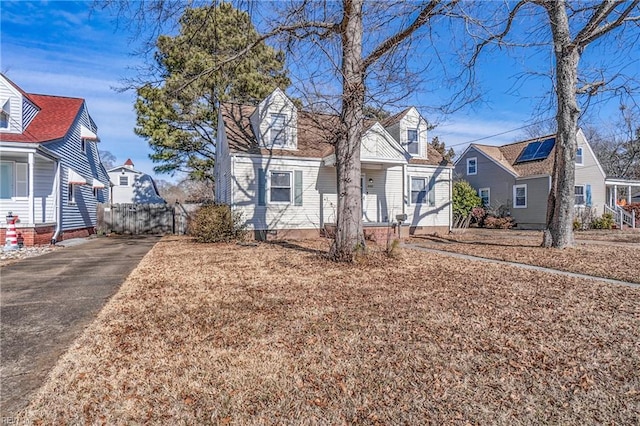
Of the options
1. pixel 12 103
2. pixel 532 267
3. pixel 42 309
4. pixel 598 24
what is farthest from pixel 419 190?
pixel 12 103

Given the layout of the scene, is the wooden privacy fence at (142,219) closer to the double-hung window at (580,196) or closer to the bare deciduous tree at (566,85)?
the bare deciduous tree at (566,85)

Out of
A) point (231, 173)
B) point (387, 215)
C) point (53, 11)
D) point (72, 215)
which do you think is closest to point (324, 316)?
point (53, 11)

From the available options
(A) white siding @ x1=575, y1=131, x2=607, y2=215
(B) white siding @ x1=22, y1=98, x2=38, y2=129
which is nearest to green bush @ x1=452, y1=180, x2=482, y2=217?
(A) white siding @ x1=575, y1=131, x2=607, y2=215

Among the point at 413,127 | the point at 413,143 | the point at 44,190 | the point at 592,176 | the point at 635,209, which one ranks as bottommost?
the point at 635,209

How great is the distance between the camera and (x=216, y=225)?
12391 mm

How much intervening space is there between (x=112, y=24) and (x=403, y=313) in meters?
7.86

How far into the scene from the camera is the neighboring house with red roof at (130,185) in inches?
1355

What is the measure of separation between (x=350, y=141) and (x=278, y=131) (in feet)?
23.2

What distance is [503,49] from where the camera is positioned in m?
8.30

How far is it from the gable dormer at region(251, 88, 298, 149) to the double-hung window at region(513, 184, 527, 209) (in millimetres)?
16324

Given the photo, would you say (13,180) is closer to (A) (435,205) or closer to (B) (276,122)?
(B) (276,122)

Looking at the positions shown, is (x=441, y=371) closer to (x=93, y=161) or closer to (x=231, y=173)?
(x=231, y=173)

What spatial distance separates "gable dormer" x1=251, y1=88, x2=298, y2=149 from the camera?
1441 cm

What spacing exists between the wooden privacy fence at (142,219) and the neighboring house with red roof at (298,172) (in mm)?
4079
